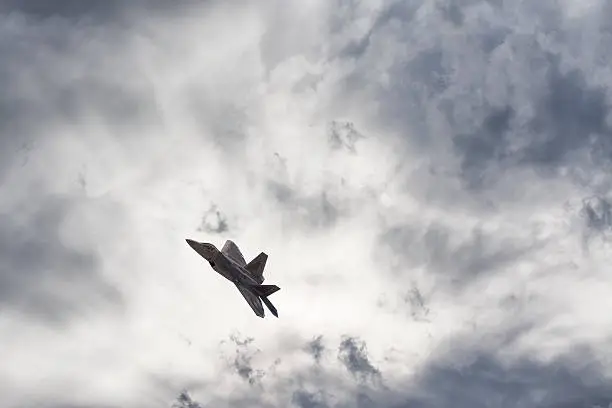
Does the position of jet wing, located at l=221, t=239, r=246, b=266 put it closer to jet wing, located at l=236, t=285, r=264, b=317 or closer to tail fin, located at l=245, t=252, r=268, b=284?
tail fin, located at l=245, t=252, r=268, b=284

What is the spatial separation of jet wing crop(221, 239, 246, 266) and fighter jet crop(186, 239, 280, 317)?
41 cm

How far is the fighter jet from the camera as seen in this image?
11950 cm

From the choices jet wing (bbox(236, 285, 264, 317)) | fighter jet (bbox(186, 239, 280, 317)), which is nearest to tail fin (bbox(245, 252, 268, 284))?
fighter jet (bbox(186, 239, 280, 317))

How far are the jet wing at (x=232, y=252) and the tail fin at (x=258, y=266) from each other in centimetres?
256

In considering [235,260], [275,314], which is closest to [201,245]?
[235,260]

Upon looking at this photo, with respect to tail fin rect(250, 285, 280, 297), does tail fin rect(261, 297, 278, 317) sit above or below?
below

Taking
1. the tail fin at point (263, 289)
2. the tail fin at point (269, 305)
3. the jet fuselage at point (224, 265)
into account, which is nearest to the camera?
the tail fin at point (263, 289)

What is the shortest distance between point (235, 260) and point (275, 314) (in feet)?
57.8

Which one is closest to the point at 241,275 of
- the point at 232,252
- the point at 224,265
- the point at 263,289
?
the point at 224,265

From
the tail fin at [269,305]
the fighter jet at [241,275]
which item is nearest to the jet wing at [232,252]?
the fighter jet at [241,275]

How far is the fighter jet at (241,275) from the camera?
11950 centimetres

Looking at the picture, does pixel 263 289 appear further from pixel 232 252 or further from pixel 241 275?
pixel 232 252

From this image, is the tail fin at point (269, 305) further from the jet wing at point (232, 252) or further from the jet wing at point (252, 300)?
the jet wing at point (232, 252)

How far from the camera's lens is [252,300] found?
120625mm
